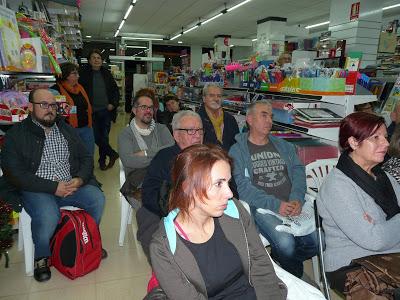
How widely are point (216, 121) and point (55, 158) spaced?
1652 mm

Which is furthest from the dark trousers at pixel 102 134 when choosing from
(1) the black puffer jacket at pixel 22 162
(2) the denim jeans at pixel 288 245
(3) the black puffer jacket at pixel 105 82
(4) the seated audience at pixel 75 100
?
(2) the denim jeans at pixel 288 245

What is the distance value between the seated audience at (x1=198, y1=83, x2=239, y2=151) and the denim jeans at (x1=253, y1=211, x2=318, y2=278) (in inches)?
48.5

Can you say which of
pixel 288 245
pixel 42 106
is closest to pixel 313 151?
pixel 288 245

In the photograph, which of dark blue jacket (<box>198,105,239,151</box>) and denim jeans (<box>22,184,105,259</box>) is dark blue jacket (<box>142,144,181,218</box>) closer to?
denim jeans (<box>22,184,105,259</box>)

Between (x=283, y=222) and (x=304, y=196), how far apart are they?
0.42 meters

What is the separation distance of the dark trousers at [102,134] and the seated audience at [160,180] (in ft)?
10.6

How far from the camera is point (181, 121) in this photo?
222 cm

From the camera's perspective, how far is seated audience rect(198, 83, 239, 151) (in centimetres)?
330

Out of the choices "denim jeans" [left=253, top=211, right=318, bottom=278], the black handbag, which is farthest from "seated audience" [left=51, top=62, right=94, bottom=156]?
the black handbag

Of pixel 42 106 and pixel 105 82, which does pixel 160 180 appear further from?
pixel 105 82

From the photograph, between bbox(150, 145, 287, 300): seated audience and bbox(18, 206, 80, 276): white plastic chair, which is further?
bbox(18, 206, 80, 276): white plastic chair

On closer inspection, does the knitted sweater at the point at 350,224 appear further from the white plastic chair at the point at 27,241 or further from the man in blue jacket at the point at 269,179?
the white plastic chair at the point at 27,241

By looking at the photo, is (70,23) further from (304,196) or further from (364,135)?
(364,135)

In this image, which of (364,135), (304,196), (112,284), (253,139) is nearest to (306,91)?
(253,139)
